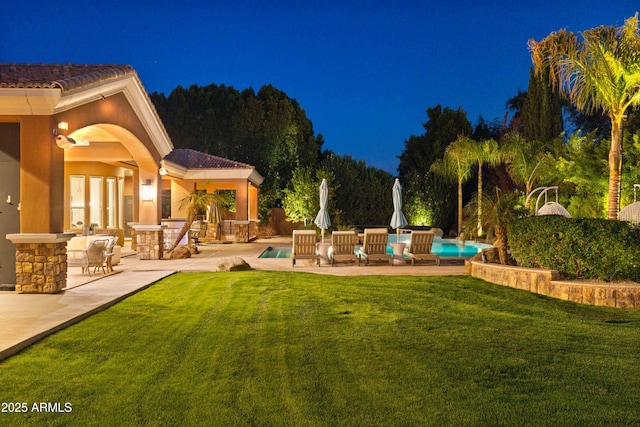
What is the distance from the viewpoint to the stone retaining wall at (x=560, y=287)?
8.77 metres

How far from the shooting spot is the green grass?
4230mm

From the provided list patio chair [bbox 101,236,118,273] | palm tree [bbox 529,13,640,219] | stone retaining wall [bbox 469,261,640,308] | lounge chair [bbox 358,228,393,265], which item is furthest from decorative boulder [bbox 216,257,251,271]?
palm tree [bbox 529,13,640,219]

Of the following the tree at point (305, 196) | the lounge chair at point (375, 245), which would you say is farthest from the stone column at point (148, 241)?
the tree at point (305, 196)

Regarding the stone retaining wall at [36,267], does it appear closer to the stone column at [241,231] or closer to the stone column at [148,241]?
the stone column at [148,241]

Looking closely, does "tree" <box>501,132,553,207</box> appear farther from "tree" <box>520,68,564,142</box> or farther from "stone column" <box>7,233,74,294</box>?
"stone column" <box>7,233,74,294</box>

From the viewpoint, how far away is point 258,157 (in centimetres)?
3647

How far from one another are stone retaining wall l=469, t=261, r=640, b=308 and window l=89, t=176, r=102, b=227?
580 inches

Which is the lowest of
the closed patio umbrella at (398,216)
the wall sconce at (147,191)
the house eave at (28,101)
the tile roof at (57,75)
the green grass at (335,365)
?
the green grass at (335,365)

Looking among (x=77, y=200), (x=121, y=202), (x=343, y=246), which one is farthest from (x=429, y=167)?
(x=77, y=200)

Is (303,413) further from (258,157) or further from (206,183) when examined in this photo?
(258,157)

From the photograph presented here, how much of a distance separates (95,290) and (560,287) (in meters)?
8.38

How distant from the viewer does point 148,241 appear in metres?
16.1

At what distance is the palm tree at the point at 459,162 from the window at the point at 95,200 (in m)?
16.6

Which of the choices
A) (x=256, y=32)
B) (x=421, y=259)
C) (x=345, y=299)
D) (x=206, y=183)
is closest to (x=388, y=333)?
(x=345, y=299)
